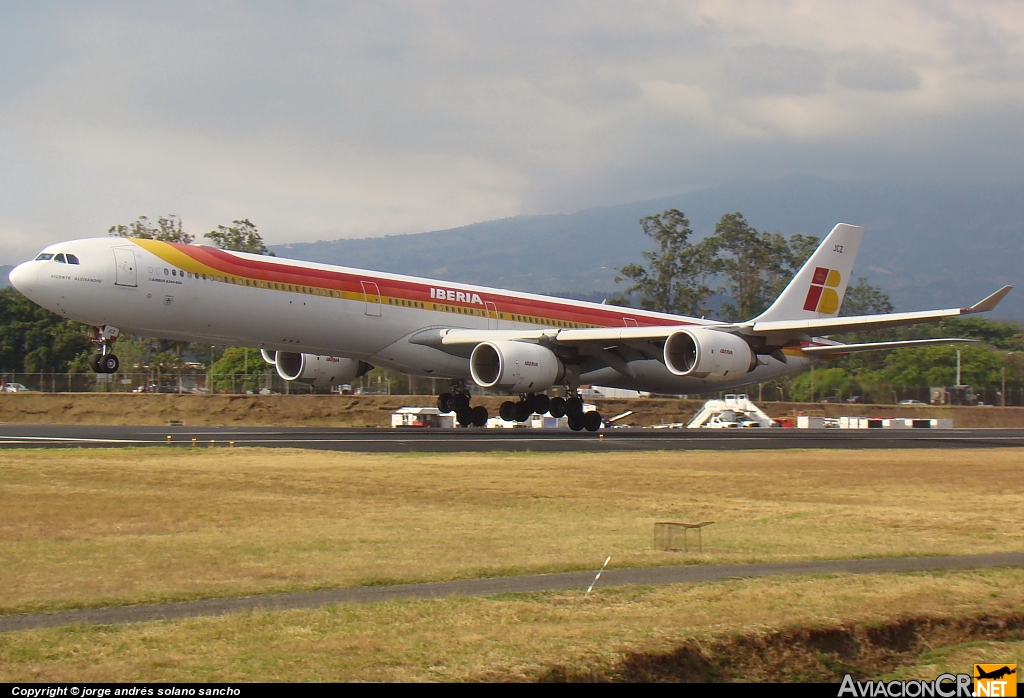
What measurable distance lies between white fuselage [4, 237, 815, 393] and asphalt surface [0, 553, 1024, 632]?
67.5ft

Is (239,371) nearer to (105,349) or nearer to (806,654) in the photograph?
(105,349)

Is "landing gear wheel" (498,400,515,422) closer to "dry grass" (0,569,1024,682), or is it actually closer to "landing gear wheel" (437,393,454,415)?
→ "landing gear wheel" (437,393,454,415)

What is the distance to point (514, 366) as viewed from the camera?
3175 cm

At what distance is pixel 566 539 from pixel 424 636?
523 cm

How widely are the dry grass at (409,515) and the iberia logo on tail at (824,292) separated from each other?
725 inches

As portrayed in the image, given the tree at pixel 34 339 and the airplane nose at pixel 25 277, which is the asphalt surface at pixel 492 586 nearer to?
the airplane nose at pixel 25 277

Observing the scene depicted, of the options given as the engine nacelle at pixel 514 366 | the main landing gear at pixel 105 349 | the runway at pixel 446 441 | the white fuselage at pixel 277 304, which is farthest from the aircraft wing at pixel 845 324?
the main landing gear at pixel 105 349

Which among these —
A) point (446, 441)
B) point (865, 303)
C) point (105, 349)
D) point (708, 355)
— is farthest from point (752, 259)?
point (105, 349)

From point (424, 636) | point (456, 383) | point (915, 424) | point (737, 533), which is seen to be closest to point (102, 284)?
point (456, 383)

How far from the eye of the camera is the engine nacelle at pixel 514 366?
31750 mm

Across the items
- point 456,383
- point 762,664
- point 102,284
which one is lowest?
point 762,664

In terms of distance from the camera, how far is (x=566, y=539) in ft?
41.7

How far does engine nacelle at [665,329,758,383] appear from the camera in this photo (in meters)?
32.2

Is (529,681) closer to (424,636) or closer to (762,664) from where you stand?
(424,636)
